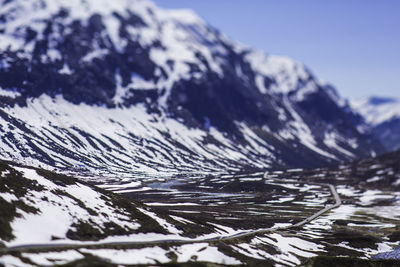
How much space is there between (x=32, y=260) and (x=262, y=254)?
46.2 meters

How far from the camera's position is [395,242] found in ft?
426

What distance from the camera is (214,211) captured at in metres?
164

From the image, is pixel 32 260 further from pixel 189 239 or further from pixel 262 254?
pixel 262 254

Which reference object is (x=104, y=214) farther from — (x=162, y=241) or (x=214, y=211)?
(x=214, y=211)

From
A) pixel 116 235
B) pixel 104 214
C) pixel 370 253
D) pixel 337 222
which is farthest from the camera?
pixel 337 222

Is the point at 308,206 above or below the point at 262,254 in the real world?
above

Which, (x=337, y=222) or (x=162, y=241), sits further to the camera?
(x=337, y=222)

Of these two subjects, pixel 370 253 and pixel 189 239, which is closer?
pixel 189 239

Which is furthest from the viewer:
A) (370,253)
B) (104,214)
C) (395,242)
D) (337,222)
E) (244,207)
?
(244,207)

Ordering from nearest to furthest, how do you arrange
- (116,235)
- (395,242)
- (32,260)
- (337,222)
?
(32,260)
(116,235)
(395,242)
(337,222)


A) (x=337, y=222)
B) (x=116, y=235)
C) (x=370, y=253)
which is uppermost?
(x=337, y=222)

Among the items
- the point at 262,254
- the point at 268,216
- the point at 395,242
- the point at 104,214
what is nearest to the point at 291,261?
the point at 262,254

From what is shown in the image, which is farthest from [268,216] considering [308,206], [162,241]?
[162,241]

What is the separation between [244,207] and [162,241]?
102 m
